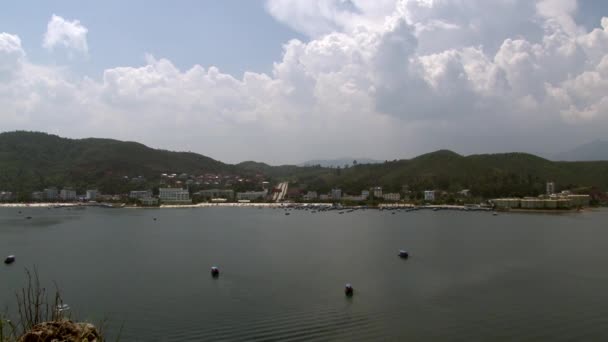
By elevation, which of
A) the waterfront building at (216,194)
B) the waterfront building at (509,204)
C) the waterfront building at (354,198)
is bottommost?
the waterfront building at (509,204)

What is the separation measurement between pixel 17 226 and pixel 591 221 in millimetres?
40821

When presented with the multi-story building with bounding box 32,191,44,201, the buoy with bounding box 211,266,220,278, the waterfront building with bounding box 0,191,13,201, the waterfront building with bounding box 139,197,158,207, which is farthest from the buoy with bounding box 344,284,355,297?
the waterfront building with bounding box 0,191,13,201

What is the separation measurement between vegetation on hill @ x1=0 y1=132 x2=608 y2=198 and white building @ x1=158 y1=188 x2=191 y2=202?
743cm

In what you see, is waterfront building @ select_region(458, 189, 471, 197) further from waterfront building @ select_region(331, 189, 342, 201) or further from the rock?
the rock

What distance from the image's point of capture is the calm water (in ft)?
31.4

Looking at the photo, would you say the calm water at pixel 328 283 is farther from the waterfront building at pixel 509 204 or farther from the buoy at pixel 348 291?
the waterfront building at pixel 509 204

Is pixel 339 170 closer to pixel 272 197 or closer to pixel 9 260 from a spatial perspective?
pixel 272 197

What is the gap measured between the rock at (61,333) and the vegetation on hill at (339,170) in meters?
57.9

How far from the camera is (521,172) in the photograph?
2537 inches

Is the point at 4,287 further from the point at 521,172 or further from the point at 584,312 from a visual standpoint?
the point at 521,172

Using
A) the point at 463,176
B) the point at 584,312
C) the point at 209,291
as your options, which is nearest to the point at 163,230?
the point at 209,291

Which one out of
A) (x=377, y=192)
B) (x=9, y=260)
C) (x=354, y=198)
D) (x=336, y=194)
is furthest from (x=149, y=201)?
(x=9, y=260)

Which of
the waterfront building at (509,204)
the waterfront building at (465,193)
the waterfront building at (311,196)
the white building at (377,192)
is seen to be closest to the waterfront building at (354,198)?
the white building at (377,192)

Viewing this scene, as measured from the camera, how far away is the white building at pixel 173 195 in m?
61.4
